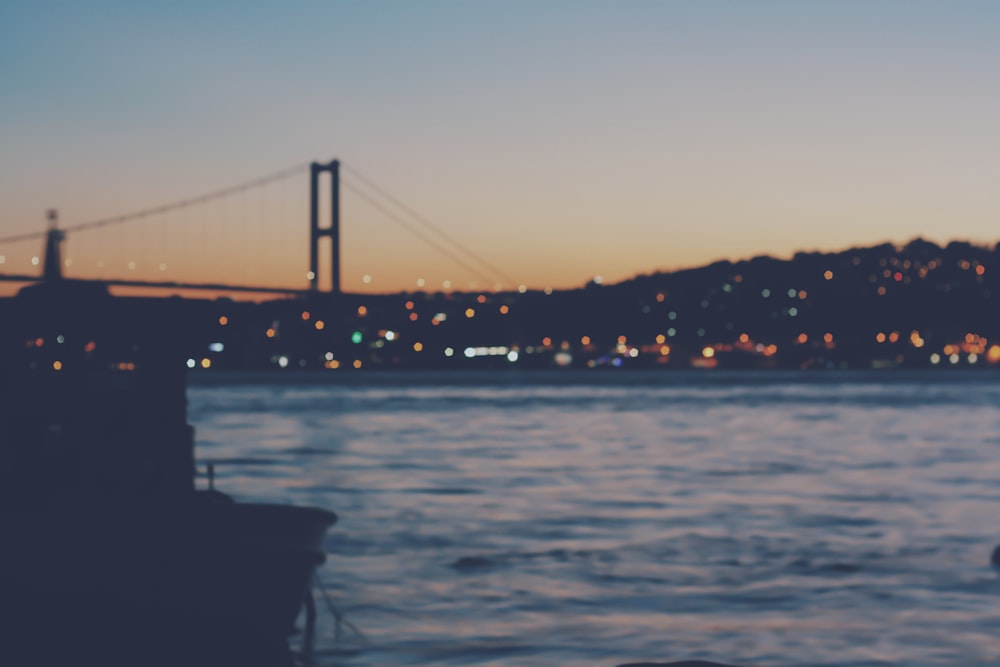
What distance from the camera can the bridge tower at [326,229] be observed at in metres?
74.6

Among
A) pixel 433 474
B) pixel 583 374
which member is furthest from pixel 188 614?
pixel 583 374

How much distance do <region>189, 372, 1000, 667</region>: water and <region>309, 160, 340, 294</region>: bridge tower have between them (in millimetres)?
35159

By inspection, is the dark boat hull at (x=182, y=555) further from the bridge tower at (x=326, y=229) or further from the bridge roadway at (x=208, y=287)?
the bridge tower at (x=326, y=229)

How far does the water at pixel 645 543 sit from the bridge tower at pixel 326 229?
35.2 metres

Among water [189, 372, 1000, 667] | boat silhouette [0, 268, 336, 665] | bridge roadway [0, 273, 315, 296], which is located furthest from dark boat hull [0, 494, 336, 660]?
bridge roadway [0, 273, 315, 296]

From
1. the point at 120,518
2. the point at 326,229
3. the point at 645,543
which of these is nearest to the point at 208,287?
the point at 326,229

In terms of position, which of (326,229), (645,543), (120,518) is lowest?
(645,543)

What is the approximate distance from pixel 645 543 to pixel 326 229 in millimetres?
67976

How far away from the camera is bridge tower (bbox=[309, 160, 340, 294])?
245ft

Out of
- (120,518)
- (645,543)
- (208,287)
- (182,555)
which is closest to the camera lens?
(182,555)

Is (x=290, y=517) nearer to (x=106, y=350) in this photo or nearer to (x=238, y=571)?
(x=238, y=571)

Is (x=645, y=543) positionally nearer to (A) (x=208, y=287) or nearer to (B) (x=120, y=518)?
(B) (x=120, y=518)

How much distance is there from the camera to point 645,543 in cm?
1479

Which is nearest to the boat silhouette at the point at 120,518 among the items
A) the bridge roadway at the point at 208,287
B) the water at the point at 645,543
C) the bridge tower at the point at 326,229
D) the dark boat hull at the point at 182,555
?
the dark boat hull at the point at 182,555
